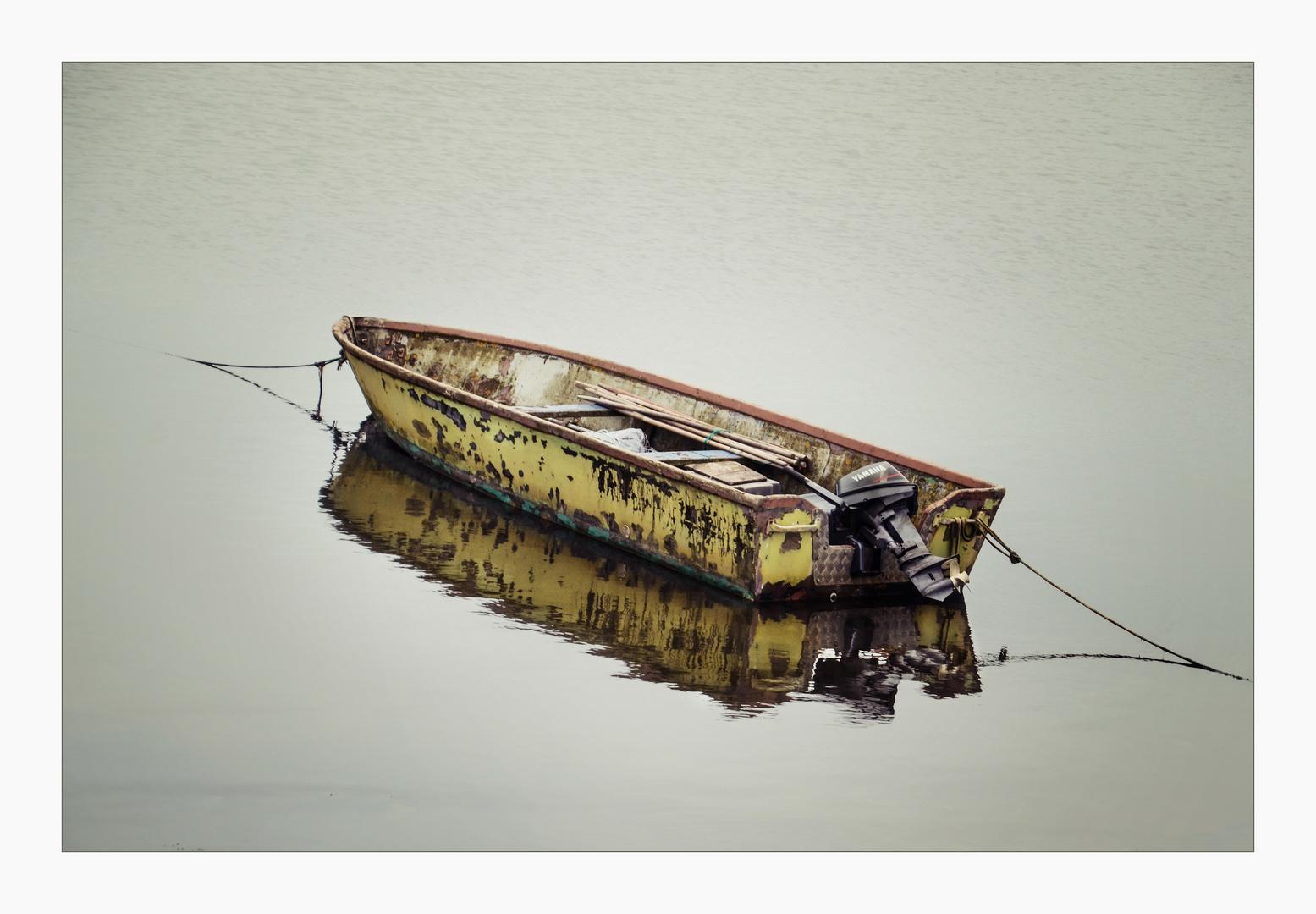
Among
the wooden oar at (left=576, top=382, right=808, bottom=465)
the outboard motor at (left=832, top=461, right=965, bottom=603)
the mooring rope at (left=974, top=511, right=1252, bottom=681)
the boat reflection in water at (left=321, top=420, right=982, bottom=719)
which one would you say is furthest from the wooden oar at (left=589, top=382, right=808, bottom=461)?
the mooring rope at (left=974, top=511, right=1252, bottom=681)

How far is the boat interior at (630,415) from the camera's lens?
24.0ft

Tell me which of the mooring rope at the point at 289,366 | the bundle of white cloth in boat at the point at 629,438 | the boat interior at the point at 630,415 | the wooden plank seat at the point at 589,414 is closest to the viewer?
the boat interior at the point at 630,415

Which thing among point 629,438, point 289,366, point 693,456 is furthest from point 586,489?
point 289,366

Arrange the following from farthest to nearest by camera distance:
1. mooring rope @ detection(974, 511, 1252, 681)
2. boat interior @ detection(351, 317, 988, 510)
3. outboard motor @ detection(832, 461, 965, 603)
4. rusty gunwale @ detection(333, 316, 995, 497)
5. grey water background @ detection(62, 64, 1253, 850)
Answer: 1. boat interior @ detection(351, 317, 988, 510)
2. rusty gunwale @ detection(333, 316, 995, 497)
3. outboard motor @ detection(832, 461, 965, 603)
4. mooring rope @ detection(974, 511, 1252, 681)
5. grey water background @ detection(62, 64, 1253, 850)

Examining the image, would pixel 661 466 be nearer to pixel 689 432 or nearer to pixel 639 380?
pixel 689 432

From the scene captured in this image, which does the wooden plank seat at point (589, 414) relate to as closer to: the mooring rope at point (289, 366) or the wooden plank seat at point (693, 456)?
the wooden plank seat at point (693, 456)

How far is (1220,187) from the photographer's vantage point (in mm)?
6562

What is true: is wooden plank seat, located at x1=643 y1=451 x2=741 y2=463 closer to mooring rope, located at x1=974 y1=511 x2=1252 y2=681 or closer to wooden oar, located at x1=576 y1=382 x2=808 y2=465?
wooden oar, located at x1=576 y1=382 x2=808 y2=465

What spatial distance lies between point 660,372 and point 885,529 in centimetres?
339

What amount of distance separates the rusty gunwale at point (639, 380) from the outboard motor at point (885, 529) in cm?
29

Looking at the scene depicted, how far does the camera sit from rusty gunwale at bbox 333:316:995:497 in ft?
22.5

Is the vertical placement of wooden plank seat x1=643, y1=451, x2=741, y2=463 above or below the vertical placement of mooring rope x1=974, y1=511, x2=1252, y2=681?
above

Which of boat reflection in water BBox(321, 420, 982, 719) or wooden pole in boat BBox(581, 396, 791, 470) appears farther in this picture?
wooden pole in boat BBox(581, 396, 791, 470)

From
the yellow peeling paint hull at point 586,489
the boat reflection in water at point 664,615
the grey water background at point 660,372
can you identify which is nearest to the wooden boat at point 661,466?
the yellow peeling paint hull at point 586,489
